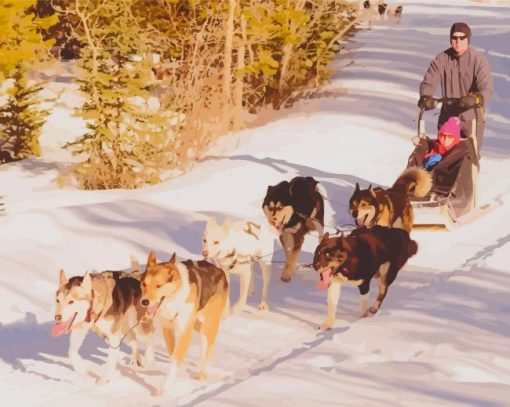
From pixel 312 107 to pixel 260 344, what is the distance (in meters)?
11.8

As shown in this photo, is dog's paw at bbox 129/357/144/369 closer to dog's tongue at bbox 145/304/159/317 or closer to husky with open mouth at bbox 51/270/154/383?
husky with open mouth at bbox 51/270/154/383

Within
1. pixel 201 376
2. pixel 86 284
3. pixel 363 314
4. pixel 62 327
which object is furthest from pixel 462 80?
pixel 62 327

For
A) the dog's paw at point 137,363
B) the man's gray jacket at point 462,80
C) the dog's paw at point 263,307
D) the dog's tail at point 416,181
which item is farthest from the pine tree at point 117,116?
the dog's paw at point 137,363

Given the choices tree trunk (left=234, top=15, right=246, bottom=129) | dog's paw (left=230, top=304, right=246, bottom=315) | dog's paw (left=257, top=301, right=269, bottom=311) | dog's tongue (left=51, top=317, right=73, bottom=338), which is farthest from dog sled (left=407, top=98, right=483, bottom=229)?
tree trunk (left=234, top=15, right=246, bottom=129)

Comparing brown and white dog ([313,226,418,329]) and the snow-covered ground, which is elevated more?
brown and white dog ([313,226,418,329])

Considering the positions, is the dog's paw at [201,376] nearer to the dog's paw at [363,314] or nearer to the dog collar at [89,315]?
the dog collar at [89,315]

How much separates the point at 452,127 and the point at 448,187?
2.01ft

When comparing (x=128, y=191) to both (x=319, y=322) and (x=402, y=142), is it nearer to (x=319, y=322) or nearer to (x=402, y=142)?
(x=402, y=142)

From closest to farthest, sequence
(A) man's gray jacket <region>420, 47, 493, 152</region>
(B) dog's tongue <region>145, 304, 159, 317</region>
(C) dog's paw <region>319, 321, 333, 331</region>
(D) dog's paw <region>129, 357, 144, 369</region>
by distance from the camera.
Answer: (B) dog's tongue <region>145, 304, 159, 317</region> → (D) dog's paw <region>129, 357, 144, 369</region> → (C) dog's paw <region>319, 321, 333, 331</region> → (A) man's gray jacket <region>420, 47, 493, 152</region>

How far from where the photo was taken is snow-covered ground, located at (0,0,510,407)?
594 centimetres

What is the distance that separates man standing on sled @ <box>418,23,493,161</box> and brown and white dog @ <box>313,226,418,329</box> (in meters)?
3.60

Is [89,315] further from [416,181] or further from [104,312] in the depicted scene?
[416,181]

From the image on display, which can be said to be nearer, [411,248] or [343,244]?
[343,244]

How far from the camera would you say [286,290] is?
27.0 ft
